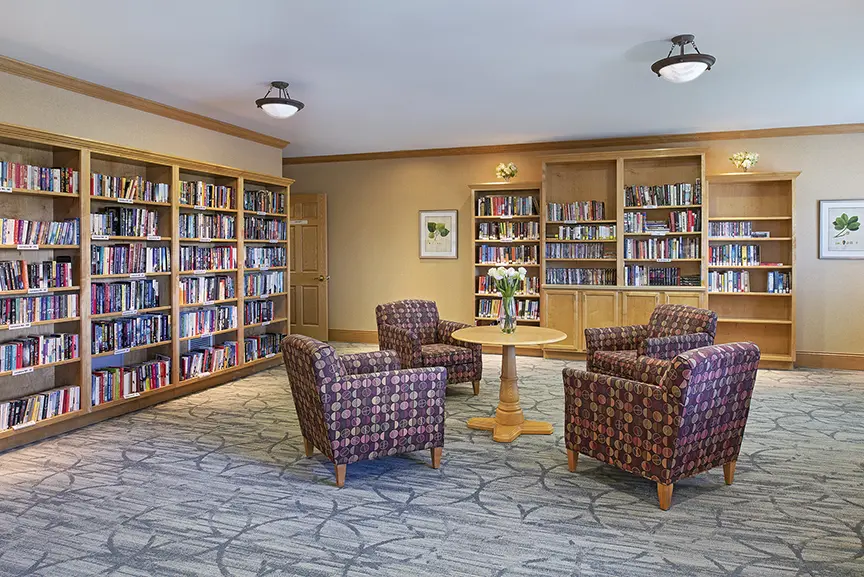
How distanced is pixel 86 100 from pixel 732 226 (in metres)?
7.31

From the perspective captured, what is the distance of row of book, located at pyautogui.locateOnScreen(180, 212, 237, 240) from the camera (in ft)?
20.7

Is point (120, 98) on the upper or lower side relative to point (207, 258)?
upper

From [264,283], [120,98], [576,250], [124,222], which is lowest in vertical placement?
[264,283]

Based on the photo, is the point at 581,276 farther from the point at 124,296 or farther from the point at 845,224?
the point at 124,296

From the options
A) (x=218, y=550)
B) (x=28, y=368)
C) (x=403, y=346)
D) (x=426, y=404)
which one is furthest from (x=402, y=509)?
(x=28, y=368)

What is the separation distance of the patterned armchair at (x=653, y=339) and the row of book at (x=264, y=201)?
4.16 metres

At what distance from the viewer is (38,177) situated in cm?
475

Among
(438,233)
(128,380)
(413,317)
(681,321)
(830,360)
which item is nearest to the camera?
(128,380)

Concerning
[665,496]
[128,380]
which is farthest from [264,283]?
[665,496]

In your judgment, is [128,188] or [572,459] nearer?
[572,459]

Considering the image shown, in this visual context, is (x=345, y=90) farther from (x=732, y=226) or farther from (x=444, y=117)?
(x=732, y=226)

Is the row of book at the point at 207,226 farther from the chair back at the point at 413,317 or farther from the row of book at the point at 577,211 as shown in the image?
the row of book at the point at 577,211

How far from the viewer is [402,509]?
3447mm

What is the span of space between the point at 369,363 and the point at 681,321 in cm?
309
